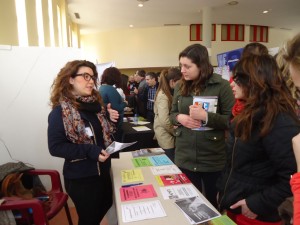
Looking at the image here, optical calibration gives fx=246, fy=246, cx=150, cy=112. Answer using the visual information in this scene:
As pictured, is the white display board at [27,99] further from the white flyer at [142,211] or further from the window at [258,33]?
the window at [258,33]

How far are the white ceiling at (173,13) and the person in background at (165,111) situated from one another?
4.51 m

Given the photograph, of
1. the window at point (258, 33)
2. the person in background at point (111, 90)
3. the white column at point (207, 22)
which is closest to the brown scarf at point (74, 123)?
the person in background at point (111, 90)

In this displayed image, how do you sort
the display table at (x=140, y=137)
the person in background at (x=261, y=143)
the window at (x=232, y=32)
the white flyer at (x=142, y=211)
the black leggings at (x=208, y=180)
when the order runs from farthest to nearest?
the window at (x=232, y=32) < the display table at (x=140, y=137) < the black leggings at (x=208, y=180) < the white flyer at (x=142, y=211) < the person in background at (x=261, y=143)

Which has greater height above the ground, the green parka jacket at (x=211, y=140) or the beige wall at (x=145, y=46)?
the beige wall at (x=145, y=46)

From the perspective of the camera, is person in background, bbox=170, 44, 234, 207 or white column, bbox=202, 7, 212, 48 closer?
person in background, bbox=170, 44, 234, 207

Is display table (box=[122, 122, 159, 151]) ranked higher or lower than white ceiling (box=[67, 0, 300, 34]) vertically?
lower

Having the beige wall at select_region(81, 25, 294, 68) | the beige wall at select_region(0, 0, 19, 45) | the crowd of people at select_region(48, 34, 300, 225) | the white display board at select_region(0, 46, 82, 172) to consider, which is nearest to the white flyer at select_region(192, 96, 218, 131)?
the crowd of people at select_region(48, 34, 300, 225)

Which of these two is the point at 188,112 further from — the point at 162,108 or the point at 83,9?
the point at 83,9

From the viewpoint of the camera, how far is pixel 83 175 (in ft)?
4.90

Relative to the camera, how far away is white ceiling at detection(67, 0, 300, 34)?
6.80 m

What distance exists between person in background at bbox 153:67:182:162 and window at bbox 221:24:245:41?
24.8 ft

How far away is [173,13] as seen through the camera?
7.87m

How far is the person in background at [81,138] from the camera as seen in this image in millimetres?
1444

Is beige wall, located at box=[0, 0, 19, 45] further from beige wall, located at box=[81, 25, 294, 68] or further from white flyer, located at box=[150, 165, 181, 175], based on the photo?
beige wall, located at box=[81, 25, 294, 68]
